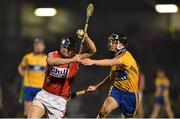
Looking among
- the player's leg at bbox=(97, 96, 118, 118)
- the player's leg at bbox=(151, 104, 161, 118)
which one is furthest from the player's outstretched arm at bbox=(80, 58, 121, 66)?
the player's leg at bbox=(151, 104, 161, 118)

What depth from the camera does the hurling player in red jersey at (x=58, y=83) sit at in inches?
439

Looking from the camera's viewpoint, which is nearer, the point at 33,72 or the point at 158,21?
the point at 33,72

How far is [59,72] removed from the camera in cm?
1120

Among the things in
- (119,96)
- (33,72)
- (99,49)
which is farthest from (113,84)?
(99,49)

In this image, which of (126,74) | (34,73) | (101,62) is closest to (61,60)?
(101,62)

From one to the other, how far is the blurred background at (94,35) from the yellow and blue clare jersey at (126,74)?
6859 millimetres

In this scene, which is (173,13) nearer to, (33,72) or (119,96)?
(33,72)

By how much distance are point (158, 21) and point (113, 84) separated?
7.39 metres

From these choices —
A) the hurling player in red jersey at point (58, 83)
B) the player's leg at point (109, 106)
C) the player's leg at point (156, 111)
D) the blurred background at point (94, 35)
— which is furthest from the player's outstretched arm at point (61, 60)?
the player's leg at point (156, 111)

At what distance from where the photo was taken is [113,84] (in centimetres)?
1183

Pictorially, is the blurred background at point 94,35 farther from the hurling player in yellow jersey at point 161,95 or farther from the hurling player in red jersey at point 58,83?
the hurling player in red jersey at point 58,83

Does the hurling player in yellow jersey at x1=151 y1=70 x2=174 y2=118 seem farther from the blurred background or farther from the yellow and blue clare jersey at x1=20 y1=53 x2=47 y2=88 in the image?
the yellow and blue clare jersey at x1=20 y1=53 x2=47 y2=88

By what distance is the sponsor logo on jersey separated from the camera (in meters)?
11.2

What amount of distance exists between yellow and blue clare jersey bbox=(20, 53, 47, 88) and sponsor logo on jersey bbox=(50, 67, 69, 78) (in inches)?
150
